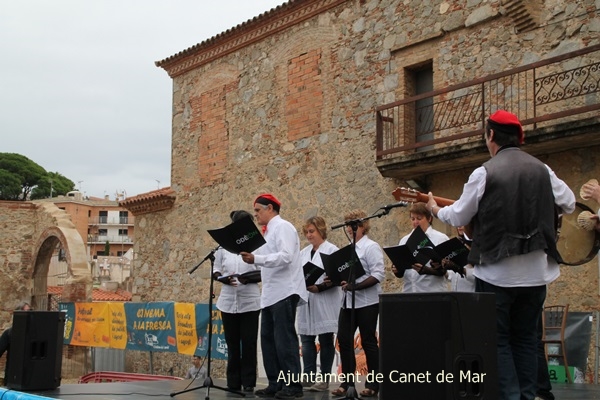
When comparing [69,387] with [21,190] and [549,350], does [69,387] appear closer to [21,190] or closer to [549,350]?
[549,350]

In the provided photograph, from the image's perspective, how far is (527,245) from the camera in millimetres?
4461

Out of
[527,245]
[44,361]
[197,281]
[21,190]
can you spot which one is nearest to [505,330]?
[527,245]

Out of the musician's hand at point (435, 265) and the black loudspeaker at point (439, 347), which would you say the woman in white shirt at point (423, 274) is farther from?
the black loudspeaker at point (439, 347)

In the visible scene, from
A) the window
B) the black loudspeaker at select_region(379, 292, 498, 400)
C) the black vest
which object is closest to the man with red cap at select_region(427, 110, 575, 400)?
the black vest

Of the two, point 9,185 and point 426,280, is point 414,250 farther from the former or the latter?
point 9,185

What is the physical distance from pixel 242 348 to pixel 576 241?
10.2ft

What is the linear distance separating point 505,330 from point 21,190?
69343mm

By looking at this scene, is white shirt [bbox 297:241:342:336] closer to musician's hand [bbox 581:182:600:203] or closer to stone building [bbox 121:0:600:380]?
musician's hand [bbox 581:182:600:203]

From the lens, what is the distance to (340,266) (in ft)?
22.5

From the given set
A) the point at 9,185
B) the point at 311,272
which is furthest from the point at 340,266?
the point at 9,185

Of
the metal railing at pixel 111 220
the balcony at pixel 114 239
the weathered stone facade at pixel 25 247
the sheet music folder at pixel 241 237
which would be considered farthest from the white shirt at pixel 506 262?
the metal railing at pixel 111 220

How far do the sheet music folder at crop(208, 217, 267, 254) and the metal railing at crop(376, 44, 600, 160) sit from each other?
5.53 meters

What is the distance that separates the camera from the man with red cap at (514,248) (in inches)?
176

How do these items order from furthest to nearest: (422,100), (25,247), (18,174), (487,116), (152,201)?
(18,174)
(25,247)
(152,201)
(422,100)
(487,116)
